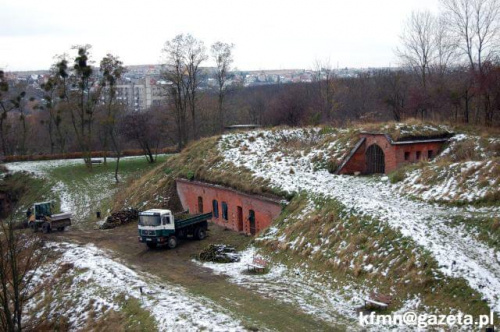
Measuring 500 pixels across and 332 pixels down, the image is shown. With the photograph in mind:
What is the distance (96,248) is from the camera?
2562 centimetres

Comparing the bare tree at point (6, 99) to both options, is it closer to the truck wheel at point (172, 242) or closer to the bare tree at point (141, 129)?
the bare tree at point (141, 129)

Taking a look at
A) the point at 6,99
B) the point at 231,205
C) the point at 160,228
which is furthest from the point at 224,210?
the point at 6,99

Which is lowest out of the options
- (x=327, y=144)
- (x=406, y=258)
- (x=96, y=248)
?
(x=96, y=248)

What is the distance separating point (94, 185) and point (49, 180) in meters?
5.30

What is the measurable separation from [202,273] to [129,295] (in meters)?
3.14

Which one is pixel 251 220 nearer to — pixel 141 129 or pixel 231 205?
pixel 231 205

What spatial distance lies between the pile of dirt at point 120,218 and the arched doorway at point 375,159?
1466cm

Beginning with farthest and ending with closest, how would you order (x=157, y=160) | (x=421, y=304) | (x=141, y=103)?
(x=141, y=103) < (x=157, y=160) < (x=421, y=304)

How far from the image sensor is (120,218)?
1256 inches

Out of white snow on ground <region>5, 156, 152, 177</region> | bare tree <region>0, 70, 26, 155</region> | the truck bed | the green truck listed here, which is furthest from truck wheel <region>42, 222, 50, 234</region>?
bare tree <region>0, 70, 26, 155</region>

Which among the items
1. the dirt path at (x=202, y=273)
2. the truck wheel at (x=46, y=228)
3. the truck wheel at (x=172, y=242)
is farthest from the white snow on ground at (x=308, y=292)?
the truck wheel at (x=46, y=228)

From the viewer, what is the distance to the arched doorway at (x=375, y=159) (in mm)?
28809

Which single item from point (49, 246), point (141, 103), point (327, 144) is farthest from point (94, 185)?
point (141, 103)

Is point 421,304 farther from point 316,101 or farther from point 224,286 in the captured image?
point 316,101
